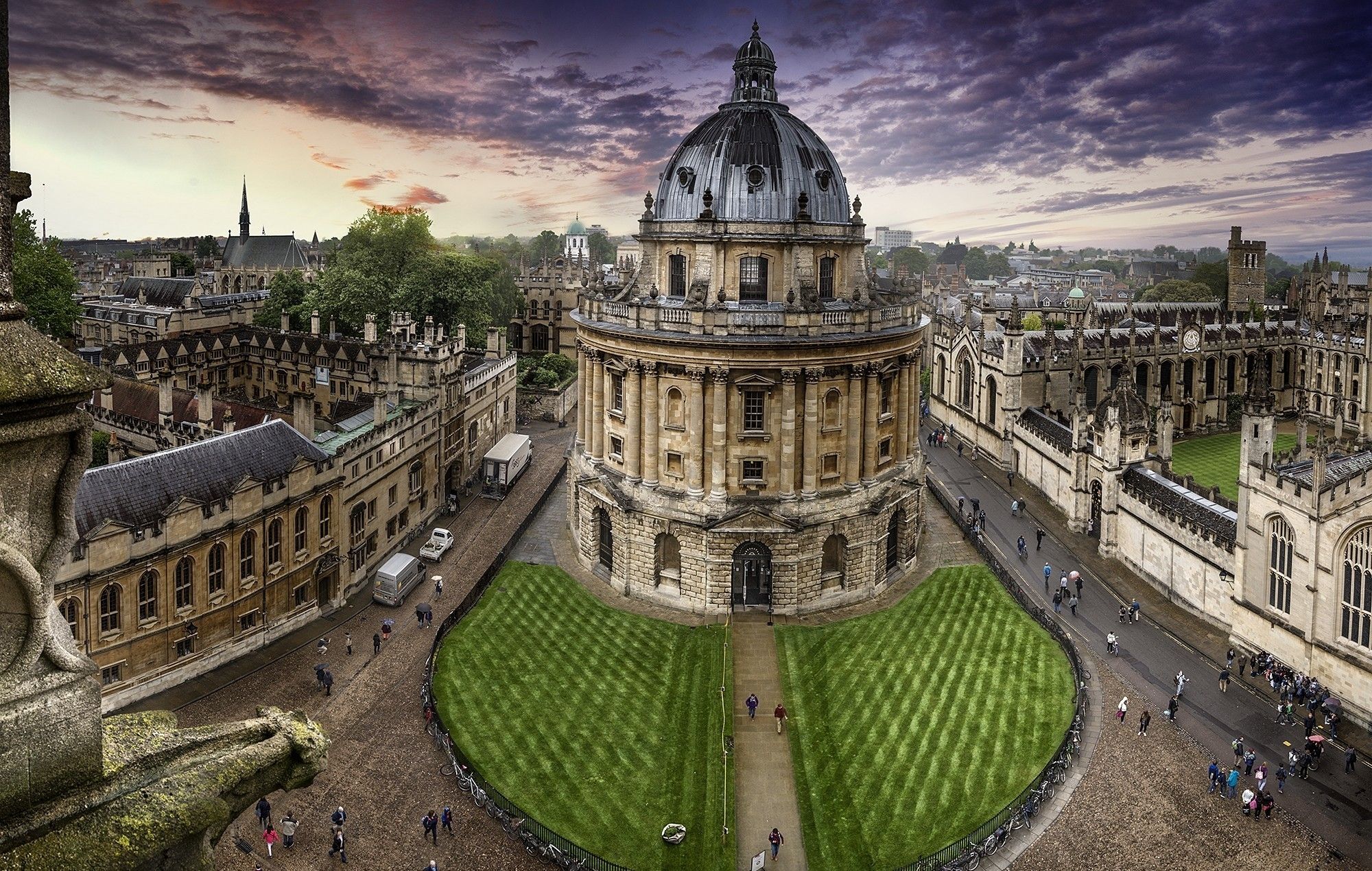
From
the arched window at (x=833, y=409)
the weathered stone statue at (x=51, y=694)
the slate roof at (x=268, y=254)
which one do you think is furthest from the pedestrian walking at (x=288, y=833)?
the slate roof at (x=268, y=254)

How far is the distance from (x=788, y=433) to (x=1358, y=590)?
2267 centimetres

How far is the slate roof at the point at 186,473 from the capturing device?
1362 inches

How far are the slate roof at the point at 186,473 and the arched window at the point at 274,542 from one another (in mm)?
2045

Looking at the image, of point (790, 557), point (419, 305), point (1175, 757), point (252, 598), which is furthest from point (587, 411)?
point (419, 305)

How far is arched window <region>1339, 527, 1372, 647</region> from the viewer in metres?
34.9

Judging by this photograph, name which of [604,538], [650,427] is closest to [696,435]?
[650,427]

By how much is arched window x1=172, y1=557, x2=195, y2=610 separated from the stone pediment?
21287mm

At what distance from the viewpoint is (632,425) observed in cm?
4734

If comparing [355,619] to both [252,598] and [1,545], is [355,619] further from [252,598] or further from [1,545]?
[1,545]

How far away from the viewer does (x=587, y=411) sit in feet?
168

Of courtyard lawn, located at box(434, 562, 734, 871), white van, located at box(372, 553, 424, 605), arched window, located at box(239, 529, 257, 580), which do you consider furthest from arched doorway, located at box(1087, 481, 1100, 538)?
arched window, located at box(239, 529, 257, 580)

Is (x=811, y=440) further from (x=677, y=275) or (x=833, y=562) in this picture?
(x=677, y=275)

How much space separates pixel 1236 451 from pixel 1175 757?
166 ft

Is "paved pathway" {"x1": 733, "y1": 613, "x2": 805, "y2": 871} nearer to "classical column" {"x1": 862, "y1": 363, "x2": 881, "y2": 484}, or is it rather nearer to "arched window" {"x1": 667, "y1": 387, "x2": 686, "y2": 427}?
"classical column" {"x1": 862, "y1": 363, "x2": 881, "y2": 484}
